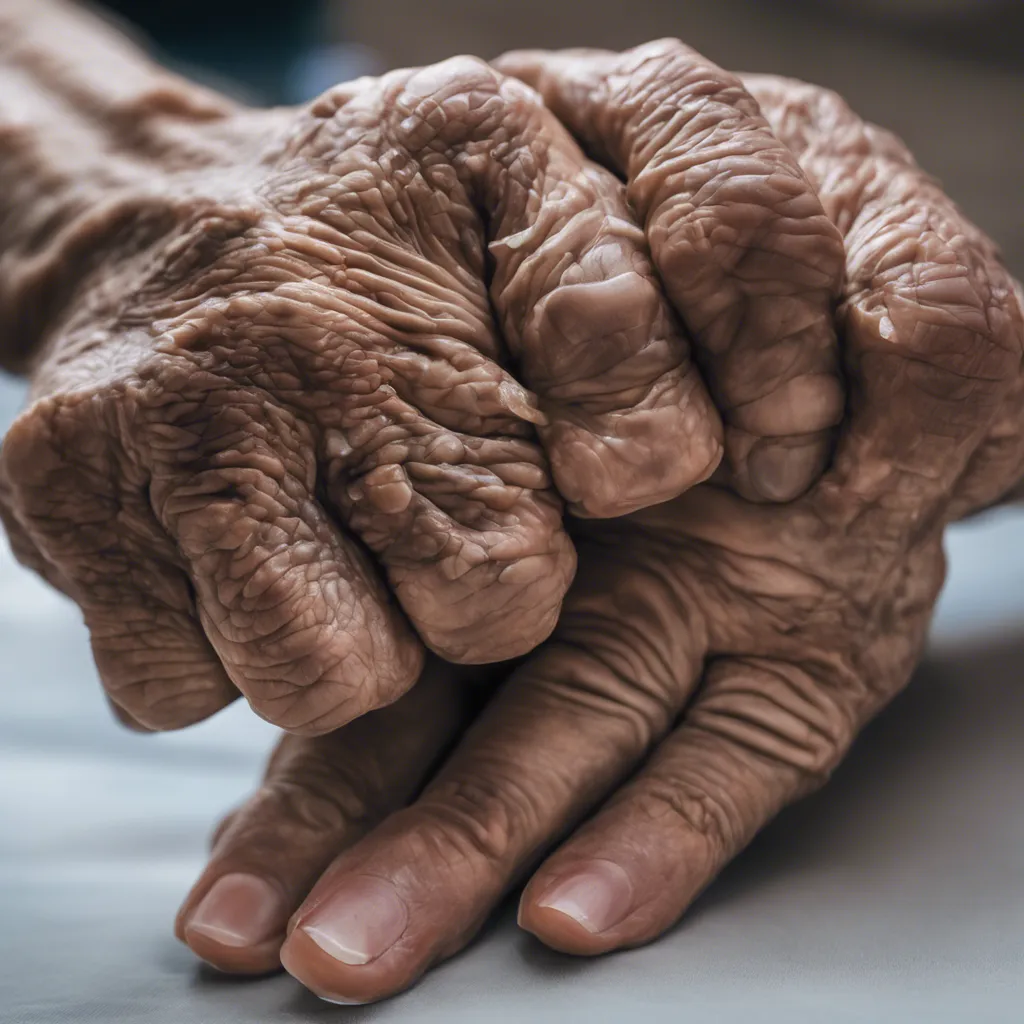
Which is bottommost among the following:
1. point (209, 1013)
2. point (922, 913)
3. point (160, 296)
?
point (209, 1013)

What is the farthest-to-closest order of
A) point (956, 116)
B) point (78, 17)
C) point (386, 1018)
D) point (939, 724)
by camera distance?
point (956, 116) → point (78, 17) → point (939, 724) → point (386, 1018)

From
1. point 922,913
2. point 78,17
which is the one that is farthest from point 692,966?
point 78,17

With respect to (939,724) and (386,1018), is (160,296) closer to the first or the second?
(386,1018)

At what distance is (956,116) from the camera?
53.1 inches

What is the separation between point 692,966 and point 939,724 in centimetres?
30

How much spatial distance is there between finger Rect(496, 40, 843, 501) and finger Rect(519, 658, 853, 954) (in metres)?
0.12

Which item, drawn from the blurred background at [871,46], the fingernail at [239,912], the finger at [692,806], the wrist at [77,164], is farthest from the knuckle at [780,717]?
the blurred background at [871,46]

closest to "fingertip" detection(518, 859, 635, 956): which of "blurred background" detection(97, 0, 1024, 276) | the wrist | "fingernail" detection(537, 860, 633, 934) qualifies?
"fingernail" detection(537, 860, 633, 934)

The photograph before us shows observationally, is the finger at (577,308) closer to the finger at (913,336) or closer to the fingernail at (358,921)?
the finger at (913,336)

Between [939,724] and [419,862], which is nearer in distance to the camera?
[419,862]

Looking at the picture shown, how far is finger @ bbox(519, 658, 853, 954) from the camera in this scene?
1.91ft

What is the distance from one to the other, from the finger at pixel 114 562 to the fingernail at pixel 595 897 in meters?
0.20

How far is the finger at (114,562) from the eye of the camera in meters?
0.59

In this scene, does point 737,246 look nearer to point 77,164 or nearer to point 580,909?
point 580,909
